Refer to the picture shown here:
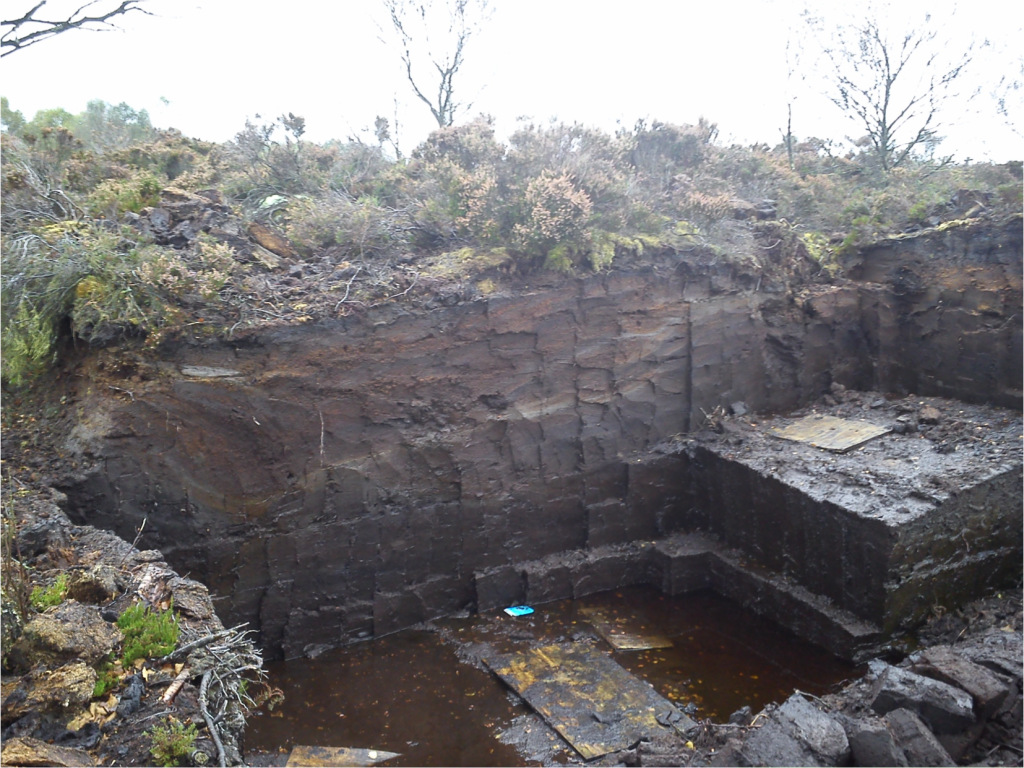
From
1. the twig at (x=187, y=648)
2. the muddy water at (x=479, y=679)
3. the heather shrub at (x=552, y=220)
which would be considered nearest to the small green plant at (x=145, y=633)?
the twig at (x=187, y=648)

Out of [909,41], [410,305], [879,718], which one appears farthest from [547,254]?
[909,41]

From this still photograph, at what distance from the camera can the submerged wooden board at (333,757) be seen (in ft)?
17.1

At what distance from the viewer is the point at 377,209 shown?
7762mm

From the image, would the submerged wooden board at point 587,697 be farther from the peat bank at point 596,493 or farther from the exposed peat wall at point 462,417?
the exposed peat wall at point 462,417

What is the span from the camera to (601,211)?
8.01 metres

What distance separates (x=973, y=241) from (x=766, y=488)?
411 cm

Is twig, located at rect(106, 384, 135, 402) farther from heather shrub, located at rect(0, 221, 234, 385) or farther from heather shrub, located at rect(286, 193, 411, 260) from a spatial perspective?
heather shrub, located at rect(286, 193, 411, 260)

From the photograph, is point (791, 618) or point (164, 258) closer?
point (164, 258)

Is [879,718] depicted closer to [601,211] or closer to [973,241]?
[601,211]

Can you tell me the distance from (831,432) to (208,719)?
275 inches

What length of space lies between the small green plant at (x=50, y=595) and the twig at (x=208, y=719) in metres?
1.01

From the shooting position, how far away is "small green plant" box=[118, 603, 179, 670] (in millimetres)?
3510

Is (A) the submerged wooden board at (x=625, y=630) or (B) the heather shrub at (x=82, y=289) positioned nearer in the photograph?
(B) the heather shrub at (x=82, y=289)

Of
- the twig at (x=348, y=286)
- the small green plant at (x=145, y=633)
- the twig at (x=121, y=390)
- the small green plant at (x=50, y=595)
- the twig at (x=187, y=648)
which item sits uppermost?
the twig at (x=348, y=286)
